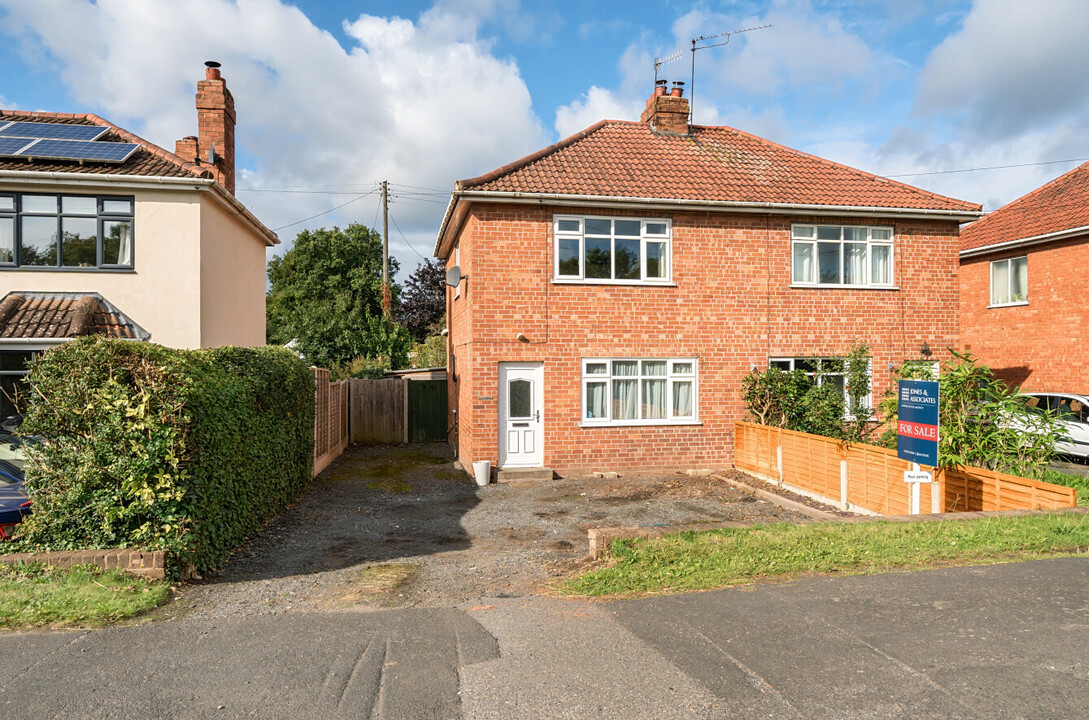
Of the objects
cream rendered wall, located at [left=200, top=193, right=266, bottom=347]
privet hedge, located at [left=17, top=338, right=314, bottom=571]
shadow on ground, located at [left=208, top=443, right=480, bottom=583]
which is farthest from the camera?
cream rendered wall, located at [left=200, top=193, right=266, bottom=347]

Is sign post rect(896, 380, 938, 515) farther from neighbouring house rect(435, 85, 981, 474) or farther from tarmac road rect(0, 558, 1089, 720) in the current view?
neighbouring house rect(435, 85, 981, 474)

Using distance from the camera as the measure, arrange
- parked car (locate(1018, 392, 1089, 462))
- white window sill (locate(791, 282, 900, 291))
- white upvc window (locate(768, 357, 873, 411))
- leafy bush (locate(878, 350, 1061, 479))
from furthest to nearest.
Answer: white window sill (locate(791, 282, 900, 291))
white upvc window (locate(768, 357, 873, 411))
parked car (locate(1018, 392, 1089, 462))
leafy bush (locate(878, 350, 1061, 479))

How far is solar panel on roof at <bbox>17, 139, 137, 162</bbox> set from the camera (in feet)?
46.8

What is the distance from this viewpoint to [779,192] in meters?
15.3

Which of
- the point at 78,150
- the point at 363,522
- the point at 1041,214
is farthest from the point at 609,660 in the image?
the point at 1041,214

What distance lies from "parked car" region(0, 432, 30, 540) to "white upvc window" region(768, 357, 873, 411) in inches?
504

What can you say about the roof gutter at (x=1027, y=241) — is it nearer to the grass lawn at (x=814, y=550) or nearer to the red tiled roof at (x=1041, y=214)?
the red tiled roof at (x=1041, y=214)

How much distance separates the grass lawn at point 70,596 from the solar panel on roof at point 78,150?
10930 mm

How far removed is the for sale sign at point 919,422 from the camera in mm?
8562

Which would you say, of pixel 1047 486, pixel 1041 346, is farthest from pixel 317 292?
pixel 1047 486

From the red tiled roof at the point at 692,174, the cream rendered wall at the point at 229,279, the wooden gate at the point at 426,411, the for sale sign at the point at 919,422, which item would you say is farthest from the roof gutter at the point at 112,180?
the for sale sign at the point at 919,422

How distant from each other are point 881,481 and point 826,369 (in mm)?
5127

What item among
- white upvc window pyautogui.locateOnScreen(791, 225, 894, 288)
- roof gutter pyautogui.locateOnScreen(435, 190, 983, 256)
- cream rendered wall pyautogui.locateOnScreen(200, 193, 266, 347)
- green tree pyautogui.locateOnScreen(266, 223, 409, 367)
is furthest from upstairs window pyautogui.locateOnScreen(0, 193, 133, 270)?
green tree pyautogui.locateOnScreen(266, 223, 409, 367)

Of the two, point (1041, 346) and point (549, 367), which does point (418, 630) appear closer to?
point (549, 367)
